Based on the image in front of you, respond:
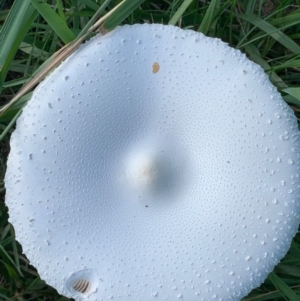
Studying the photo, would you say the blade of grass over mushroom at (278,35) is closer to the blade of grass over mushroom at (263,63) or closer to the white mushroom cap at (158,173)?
the blade of grass over mushroom at (263,63)

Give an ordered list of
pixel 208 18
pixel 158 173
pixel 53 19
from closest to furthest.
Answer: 1. pixel 158 173
2. pixel 53 19
3. pixel 208 18

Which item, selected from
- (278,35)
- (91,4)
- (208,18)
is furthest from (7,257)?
(278,35)

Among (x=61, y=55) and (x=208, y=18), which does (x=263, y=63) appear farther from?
(x=61, y=55)

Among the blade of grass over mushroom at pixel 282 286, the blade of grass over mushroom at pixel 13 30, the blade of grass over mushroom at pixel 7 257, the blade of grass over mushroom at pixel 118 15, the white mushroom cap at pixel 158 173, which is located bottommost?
the blade of grass over mushroom at pixel 7 257

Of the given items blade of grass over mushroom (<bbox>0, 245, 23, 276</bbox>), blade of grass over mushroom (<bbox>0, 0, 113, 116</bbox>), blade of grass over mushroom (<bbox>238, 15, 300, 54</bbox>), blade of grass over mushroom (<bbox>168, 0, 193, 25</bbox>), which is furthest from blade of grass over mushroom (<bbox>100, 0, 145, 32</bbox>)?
blade of grass over mushroom (<bbox>0, 245, 23, 276</bbox>)

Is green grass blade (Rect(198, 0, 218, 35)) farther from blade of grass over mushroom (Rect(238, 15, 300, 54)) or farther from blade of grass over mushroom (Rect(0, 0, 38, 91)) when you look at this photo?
blade of grass over mushroom (Rect(0, 0, 38, 91))

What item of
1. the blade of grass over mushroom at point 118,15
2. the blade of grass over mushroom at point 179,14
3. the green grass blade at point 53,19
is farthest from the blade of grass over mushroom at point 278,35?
the green grass blade at point 53,19
